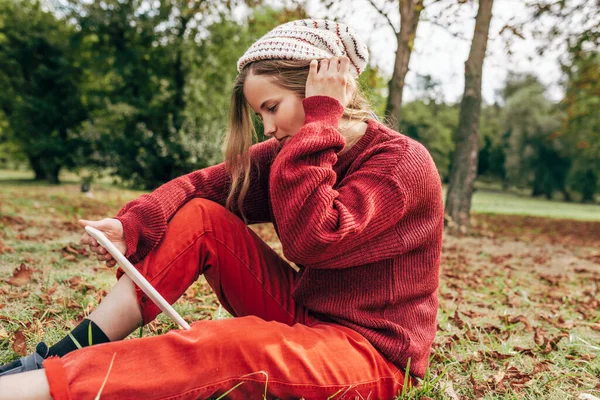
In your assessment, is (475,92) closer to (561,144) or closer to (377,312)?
(377,312)

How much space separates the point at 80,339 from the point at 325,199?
3.06 ft

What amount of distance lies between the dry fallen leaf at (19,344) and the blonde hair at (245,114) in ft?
3.39

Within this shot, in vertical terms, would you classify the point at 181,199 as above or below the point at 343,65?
below

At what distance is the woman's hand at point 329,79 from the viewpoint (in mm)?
1803

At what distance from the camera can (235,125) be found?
221cm

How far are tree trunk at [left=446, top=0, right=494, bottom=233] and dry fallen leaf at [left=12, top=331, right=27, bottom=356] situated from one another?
7.22 metres

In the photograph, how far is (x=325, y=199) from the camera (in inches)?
61.3

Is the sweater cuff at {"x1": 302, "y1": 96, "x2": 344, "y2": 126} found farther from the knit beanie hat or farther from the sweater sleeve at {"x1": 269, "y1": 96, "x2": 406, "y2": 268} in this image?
the knit beanie hat

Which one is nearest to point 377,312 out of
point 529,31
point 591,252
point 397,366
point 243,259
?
point 397,366

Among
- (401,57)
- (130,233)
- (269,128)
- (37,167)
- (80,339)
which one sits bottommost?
(37,167)

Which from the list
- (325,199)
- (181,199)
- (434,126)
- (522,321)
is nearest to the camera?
(325,199)

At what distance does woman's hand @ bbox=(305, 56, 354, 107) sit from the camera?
1.80 metres

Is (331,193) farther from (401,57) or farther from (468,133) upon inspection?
(468,133)

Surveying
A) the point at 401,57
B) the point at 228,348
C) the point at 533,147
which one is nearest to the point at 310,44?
the point at 228,348
